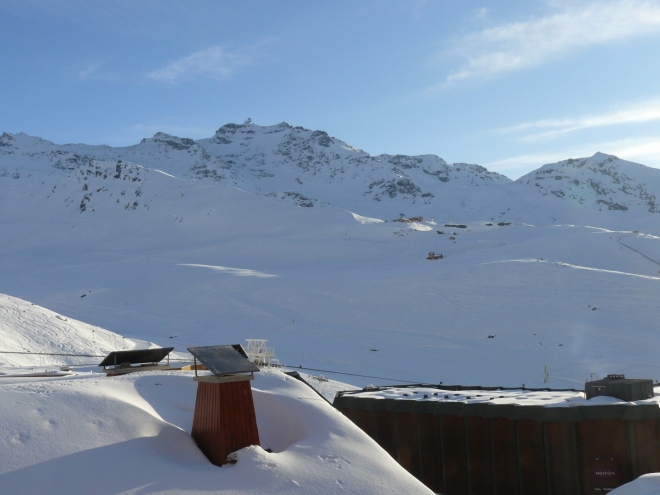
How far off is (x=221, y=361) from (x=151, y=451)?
1.47 meters

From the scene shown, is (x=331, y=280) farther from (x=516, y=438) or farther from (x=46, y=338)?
(x=516, y=438)

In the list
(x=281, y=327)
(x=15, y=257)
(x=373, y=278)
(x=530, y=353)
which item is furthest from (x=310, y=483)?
(x=15, y=257)

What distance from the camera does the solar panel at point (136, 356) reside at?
12.4 m

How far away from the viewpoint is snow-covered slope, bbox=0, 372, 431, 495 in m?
7.19

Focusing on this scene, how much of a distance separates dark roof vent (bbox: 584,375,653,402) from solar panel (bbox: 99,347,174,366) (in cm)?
852

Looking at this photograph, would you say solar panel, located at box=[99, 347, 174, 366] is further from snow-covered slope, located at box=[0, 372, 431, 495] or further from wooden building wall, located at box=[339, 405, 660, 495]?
wooden building wall, located at box=[339, 405, 660, 495]

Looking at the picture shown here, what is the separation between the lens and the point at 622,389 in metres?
12.1

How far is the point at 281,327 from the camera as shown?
3228 cm

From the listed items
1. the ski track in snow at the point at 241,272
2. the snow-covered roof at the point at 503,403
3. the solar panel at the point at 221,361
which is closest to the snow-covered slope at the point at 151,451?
the solar panel at the point at 221,361

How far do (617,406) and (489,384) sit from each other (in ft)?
42.0

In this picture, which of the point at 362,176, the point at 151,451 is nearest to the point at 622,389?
the point at 151,451

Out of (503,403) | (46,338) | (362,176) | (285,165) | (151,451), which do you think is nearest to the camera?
(151,451)

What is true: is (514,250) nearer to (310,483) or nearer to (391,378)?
(391,378)

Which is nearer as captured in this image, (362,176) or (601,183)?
(362,176)
